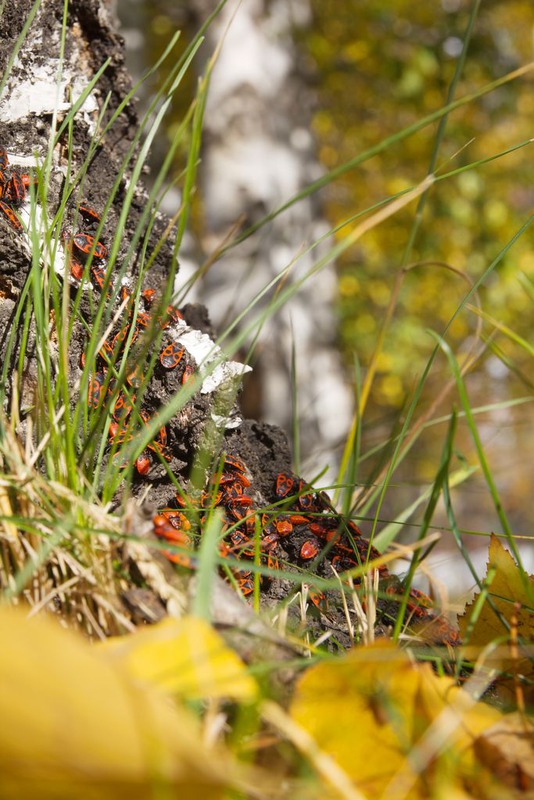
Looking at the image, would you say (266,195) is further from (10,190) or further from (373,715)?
(373,715)

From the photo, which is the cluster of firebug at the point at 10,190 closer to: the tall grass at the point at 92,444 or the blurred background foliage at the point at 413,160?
the tall grass at the point at 92,444

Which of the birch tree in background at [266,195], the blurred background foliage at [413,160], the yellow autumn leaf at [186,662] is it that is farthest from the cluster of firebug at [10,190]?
the blurred background foliage at [413,160]

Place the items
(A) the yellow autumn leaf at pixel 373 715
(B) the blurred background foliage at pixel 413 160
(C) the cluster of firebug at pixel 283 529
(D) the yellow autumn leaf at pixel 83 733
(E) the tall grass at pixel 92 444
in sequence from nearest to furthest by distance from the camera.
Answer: (D) the yellow autumn leaf at pixel 83 733
(A) the yellow autumn leaf at pixel 373 715
(E) the tall grass at pixel 92 444
(C) the cluster of firebug at pixel 283 529
(B) the blurred background foliage at pixel 413 160

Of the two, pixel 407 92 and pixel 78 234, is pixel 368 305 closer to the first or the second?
pixel 407 92

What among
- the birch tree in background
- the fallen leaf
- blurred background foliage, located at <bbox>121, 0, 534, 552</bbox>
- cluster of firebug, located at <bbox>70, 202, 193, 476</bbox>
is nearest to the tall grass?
cluster of firebug, located at <bbox>70, 202, 193, 476</bbox>

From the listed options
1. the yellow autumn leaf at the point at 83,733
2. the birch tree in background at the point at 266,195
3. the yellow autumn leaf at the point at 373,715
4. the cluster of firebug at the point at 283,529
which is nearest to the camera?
the yellow autumn leaf at the point at 83,733

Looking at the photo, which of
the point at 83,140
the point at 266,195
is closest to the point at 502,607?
the point at 83,140

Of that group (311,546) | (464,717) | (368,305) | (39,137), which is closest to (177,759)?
(464,717)
